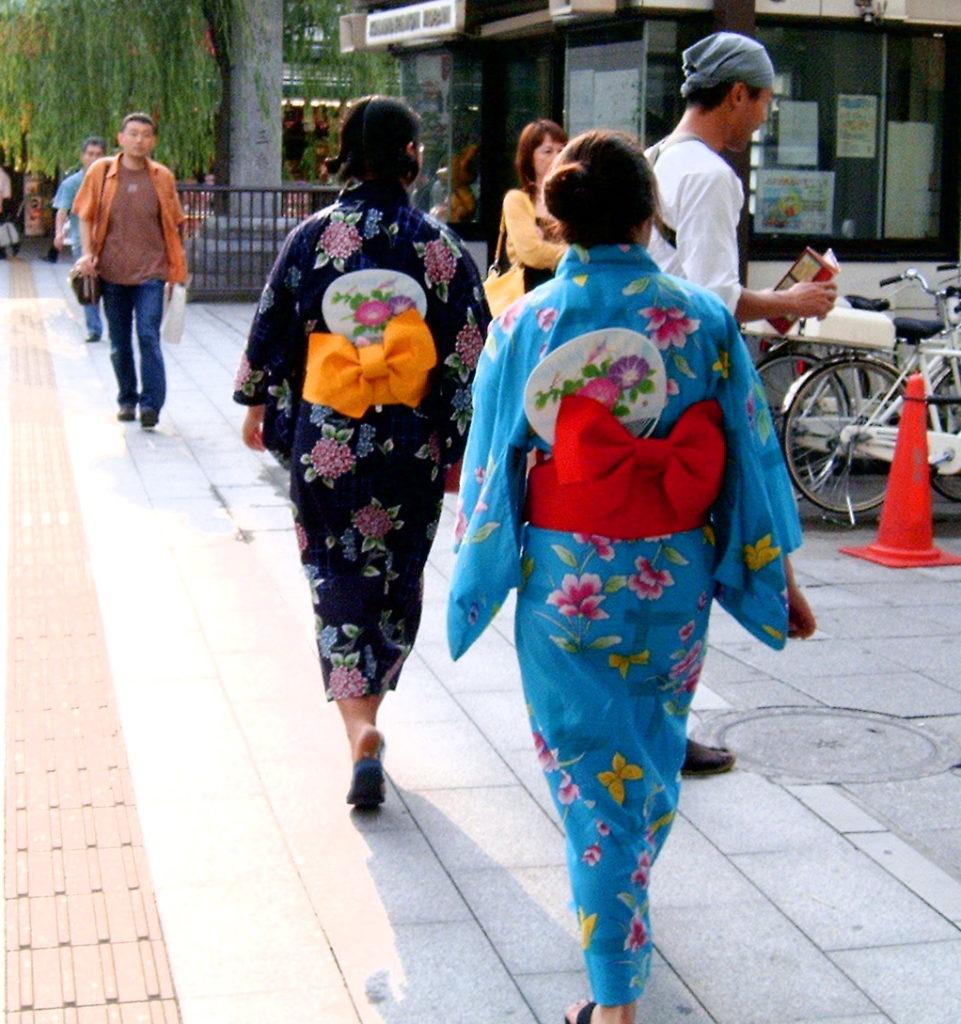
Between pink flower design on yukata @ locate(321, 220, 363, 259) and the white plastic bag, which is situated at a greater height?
pink flower design on yukata @ locate(321, 220, 363, 259)

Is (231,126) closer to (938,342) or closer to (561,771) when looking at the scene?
(938,342)

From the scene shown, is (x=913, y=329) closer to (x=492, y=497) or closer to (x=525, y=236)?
(x=525, y=236)

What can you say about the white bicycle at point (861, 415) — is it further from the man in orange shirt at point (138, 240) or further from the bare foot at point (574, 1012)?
the bare foot at point (574, 1012)

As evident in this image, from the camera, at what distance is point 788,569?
3.47 metres

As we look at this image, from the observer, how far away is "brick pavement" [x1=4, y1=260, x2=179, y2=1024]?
142 inches

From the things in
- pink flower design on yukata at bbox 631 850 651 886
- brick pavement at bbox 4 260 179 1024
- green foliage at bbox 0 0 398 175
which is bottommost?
brick pavement at bbox 4 260 179 1024

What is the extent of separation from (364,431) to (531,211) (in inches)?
116

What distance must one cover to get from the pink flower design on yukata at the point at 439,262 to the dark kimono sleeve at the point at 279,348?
299mm

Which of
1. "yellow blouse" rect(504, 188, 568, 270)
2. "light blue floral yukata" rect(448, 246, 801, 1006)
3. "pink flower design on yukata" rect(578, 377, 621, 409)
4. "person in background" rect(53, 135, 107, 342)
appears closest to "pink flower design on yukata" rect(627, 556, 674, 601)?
"light blue floral yukata" rect(448, 246, 801, 1006)

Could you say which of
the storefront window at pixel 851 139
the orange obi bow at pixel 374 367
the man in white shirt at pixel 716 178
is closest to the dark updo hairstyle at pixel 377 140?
the orange obi bow at pixel 374 367

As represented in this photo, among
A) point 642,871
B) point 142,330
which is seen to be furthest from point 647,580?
point 142,330

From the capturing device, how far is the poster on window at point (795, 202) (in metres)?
9.94

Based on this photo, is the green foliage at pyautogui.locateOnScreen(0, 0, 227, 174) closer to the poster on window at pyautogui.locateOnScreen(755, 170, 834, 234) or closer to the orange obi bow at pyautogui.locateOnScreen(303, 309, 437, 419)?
the poster on window at pyautogui.locateOnScreen(755, 170, 834, 234)

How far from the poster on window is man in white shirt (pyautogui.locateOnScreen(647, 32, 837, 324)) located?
17.1 ft
